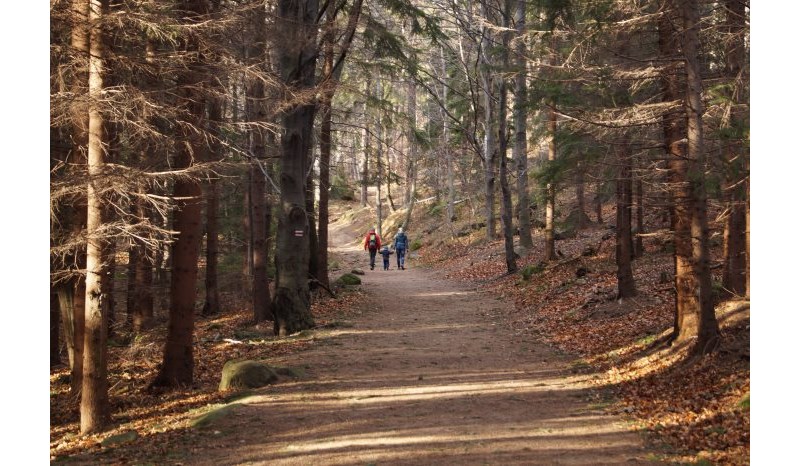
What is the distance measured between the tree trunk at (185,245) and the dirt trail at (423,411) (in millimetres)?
1635

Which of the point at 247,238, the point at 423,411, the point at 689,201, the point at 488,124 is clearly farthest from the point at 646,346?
the point at 488,124

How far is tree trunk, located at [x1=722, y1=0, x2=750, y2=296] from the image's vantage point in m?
7.91

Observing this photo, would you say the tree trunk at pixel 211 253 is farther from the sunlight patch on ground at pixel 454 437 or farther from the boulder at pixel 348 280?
the sunlight patch on ground at pixel 454 437

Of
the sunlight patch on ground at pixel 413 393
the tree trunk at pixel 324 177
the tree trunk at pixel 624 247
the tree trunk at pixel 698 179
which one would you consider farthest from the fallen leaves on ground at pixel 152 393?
the tree trunk at pixel 698 179

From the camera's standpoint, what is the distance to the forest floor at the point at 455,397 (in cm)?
656

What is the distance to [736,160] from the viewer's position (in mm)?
7949

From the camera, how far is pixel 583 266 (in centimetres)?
1803

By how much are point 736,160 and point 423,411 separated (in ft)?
16.2

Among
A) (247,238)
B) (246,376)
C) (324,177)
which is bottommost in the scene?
(246,376)

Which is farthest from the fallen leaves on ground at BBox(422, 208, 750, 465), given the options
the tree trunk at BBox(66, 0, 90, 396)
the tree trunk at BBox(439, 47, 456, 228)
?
the tree trunk at BBox(439, 47, 456, 228)

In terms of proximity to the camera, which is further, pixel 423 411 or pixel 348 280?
pixel 348 280

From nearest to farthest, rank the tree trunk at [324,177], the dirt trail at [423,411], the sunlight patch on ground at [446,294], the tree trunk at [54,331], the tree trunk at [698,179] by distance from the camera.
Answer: the dirt trail at [423,411] < the tree trunk at [698,179] < the tree trunk at [54,331] < the tree trunk at [324,177] < the sunlight patch on ground at [446,294]

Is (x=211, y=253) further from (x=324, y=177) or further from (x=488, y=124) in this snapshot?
(x=488, y=124)

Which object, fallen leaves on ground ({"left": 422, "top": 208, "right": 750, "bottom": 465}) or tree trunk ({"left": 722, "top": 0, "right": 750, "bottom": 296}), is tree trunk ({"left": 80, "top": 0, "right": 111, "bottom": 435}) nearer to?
fallen leaves on ground ({"left": 422, "top": 208, "right": 750, "bottom": 465})
